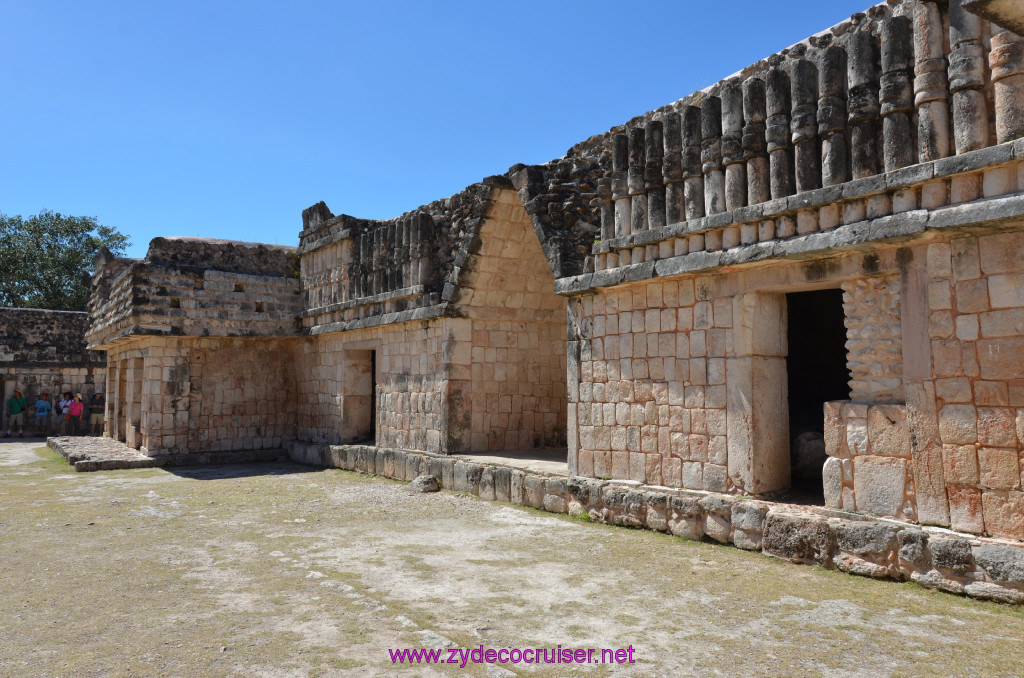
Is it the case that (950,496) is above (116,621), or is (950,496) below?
above

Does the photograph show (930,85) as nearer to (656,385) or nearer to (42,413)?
(656,385)

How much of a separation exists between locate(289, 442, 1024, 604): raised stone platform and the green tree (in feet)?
95.6

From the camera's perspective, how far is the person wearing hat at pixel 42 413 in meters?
19.7

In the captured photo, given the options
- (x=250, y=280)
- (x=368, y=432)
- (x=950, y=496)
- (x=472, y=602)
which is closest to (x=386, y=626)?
Answer: (x=472, y=602)

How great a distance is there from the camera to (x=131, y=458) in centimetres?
1252

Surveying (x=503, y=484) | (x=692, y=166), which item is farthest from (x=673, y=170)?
(x=503, y=484)

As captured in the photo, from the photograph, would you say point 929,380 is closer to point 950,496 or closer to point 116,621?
point 950,496

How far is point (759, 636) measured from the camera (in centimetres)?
388

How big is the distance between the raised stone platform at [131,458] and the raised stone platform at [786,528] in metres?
6.05

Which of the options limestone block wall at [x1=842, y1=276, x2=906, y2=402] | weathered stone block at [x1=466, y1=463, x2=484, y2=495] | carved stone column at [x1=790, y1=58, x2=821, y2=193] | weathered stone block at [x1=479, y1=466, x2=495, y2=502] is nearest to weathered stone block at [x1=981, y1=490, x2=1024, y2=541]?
limestone block wall at [x1=842, y1=276, x2=906, y2=402]

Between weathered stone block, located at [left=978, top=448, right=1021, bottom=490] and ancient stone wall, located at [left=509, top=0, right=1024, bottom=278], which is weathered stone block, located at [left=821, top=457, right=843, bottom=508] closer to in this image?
weathered stone block, located at [left=978, top=448, right=1021, bottom=490]

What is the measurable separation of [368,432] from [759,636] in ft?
32.2

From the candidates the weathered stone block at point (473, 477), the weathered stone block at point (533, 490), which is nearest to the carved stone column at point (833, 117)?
the weathered stone block at point (533, 490)

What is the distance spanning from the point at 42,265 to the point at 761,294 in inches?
1323
